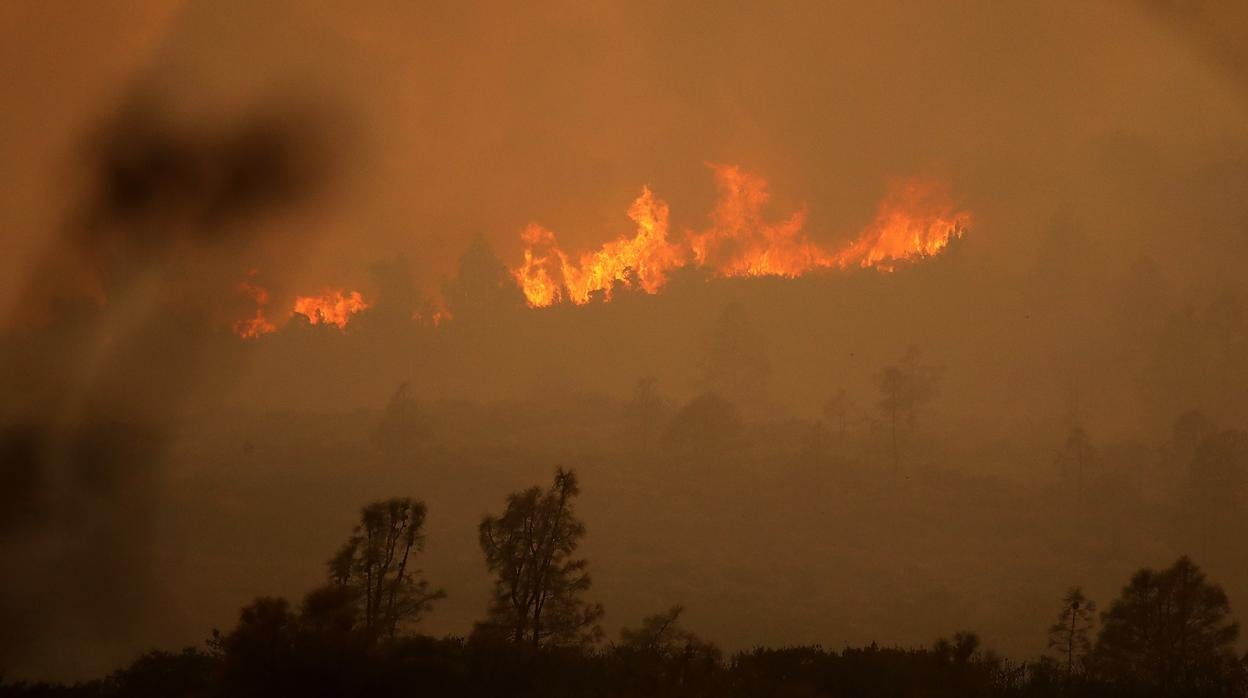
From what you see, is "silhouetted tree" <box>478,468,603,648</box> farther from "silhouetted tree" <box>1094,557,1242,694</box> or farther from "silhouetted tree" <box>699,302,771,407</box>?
"silhouetted tree" <box>699,302,771,407</box>

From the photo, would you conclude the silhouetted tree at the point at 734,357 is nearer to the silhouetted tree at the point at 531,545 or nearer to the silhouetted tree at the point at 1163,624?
the silhouetted tree at the point at 1163,624

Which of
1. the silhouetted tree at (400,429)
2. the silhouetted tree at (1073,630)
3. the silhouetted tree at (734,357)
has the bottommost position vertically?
the silhouetted tree at (1073,630)

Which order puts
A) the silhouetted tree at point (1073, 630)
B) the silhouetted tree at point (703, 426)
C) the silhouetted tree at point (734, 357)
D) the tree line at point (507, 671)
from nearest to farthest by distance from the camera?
→ 1. the tree line at point (507, 671)
2. the silhouetted tree at point (1073, 630)
3. the silhouetted tree at point (703, 426)
4. the silhouetted tree at point (734, 357)

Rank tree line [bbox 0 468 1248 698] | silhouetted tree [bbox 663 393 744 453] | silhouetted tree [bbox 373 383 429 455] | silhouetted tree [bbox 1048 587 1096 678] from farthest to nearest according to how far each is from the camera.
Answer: silhouetted tree [bbox 373 383 429 455] → silhouetted tree [bbox 663 393 744 453] → silhouetted tree [bbox 1048 587 1096 678] → tree line [bbox 0 468 1248 698]

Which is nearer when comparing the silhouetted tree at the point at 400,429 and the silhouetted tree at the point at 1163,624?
the silhouetted tree at the point at 1163,624

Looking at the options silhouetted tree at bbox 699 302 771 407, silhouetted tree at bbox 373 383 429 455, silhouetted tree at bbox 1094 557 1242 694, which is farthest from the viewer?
silhouetted tree at bbox 699 302 771 407

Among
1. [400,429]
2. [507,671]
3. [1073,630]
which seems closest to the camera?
[507,671]

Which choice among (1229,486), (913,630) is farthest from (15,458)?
(1229,486)

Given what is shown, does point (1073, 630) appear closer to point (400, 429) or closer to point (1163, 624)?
point (1163, 624)

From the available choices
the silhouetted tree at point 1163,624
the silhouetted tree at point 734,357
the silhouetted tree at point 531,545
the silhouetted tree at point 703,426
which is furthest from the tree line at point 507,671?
the silhouetted tree at point 734,357

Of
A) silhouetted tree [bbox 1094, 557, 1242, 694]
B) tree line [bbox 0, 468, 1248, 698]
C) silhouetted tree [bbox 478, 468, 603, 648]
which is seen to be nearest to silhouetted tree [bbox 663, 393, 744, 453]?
silhouetted tree [bbox 1094, 557, 1242, 694]

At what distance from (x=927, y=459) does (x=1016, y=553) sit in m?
30.8

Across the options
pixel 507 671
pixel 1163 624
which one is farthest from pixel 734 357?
pixel 507 671

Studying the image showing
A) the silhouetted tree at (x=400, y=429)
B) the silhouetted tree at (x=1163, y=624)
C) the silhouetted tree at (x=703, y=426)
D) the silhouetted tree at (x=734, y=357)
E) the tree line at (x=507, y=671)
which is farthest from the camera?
the silhouetted tree at (x=734, y=357)
